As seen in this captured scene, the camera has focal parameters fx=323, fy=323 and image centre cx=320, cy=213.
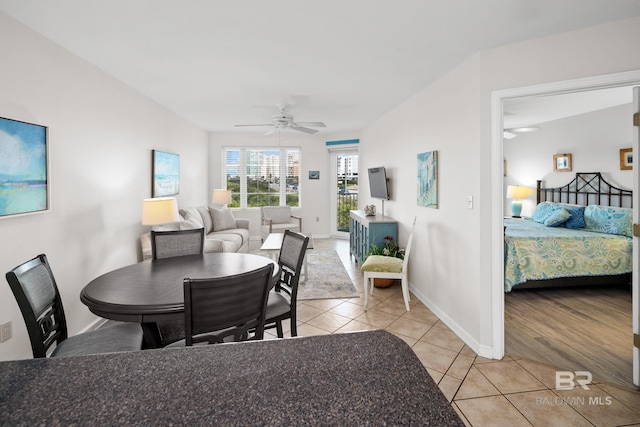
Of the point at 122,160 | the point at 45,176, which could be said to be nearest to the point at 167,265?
the point at 45,176

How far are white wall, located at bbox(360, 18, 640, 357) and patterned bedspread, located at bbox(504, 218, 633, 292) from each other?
3.42 feet

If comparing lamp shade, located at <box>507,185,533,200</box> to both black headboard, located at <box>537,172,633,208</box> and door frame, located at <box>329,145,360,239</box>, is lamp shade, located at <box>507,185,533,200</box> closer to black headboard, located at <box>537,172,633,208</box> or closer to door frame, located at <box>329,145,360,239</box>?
black headboard, located at <box>537,172,633,208</box>

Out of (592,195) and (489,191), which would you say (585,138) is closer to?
(592,195)

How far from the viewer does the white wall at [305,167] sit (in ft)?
23.9

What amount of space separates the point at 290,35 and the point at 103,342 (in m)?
2.34

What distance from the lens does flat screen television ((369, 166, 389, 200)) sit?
16.4ft

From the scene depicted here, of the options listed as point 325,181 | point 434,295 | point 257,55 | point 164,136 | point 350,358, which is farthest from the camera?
point 325,181

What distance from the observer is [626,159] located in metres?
4.33

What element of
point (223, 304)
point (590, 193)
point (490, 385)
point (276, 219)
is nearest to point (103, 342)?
point (223, 304)

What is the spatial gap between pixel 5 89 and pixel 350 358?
2.81 metres

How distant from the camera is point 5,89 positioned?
7.02 feet

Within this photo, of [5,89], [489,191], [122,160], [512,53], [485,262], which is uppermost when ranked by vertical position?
[512,53]

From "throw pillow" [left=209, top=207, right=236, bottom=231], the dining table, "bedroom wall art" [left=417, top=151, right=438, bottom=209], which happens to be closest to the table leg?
the dining table

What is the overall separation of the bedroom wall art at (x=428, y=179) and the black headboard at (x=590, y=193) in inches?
116
